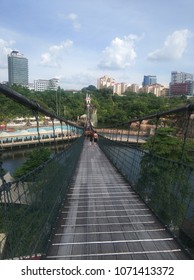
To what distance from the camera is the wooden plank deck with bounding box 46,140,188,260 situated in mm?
2815

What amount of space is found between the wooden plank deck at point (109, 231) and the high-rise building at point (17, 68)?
466 ft

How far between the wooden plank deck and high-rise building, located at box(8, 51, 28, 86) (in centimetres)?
14214

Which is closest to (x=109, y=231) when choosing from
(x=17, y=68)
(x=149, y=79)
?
(x=17, y=68)

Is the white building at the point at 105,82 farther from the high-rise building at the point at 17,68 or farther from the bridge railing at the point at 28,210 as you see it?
the bridge railing at the point at 28,210

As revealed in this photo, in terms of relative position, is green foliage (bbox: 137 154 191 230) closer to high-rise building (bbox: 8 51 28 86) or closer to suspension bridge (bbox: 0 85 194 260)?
suspension bridge (bbox: 0 85 194 260)

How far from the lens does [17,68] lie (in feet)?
478

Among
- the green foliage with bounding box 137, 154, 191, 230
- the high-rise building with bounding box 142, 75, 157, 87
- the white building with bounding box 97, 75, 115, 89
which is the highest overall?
the high-rise building with bounding box 142, 75, 157, 87

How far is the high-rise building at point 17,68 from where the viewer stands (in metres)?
144

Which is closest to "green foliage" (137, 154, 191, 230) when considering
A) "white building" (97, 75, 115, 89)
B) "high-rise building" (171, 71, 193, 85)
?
"white building" (97, 75, 115, 89)

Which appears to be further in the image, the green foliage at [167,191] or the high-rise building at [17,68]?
the high-rise building at [17,68]

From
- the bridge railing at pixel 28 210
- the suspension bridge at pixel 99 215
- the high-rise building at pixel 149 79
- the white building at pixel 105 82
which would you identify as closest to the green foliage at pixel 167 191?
the suspension bridge at pixel 99 215

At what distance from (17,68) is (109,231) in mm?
149933

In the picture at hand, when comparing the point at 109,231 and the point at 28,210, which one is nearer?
the point at 28,210

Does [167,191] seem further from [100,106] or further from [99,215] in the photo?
[100,106]
